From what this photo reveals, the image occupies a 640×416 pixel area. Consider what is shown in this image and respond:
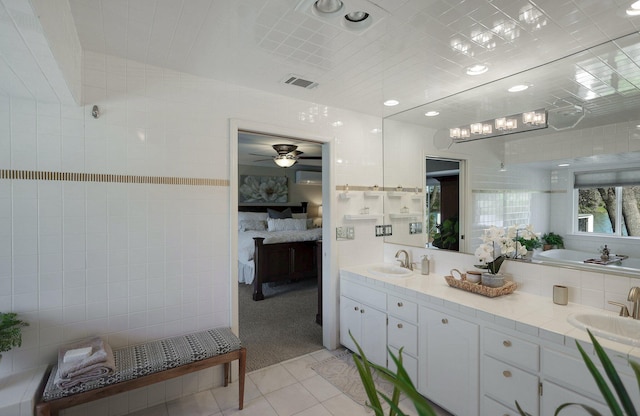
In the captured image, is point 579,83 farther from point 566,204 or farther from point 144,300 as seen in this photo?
point 144,300

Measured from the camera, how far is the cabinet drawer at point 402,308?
2.44 m

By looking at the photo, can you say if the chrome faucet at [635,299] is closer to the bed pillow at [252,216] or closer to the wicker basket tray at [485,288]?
the wicker basket tray at [485,288]

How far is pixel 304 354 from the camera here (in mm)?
3127

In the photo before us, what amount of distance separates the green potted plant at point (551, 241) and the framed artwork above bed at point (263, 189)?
20.2 ft

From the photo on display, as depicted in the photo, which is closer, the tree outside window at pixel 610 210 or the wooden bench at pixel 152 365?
the wooden bench at pixel 152 365

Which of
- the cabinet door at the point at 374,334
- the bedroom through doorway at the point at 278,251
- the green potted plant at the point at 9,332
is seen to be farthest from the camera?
the bedroom through doorway at the point at 278,251

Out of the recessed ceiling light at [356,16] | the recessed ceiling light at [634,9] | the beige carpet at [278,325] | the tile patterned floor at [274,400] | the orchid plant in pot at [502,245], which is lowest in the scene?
the tile patterned floor at [274,400]

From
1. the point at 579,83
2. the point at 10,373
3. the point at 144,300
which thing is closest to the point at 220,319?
the point at 144,300

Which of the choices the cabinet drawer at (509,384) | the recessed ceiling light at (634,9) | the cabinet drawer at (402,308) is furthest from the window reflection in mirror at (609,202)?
the cabinet drawer at (402,308)

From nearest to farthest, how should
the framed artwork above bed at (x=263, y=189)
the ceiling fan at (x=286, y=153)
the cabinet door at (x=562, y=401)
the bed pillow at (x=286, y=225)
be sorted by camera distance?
the cabinet door at (x=562, y=401) → the ceiling fan at (x=286, y=153) → the bed pillow at (x=286, y=225) → the framed artwork above bed at (x=263, y=189)

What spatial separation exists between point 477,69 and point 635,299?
5.74ft

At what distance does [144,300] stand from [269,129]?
1689 millimetres

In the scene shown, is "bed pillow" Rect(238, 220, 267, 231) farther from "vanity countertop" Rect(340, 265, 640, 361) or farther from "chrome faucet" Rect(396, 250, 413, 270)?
"vanity countertop" Rect(340, 265, 640, 361)

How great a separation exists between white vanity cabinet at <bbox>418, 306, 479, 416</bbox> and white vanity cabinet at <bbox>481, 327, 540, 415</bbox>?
0.21 feet
